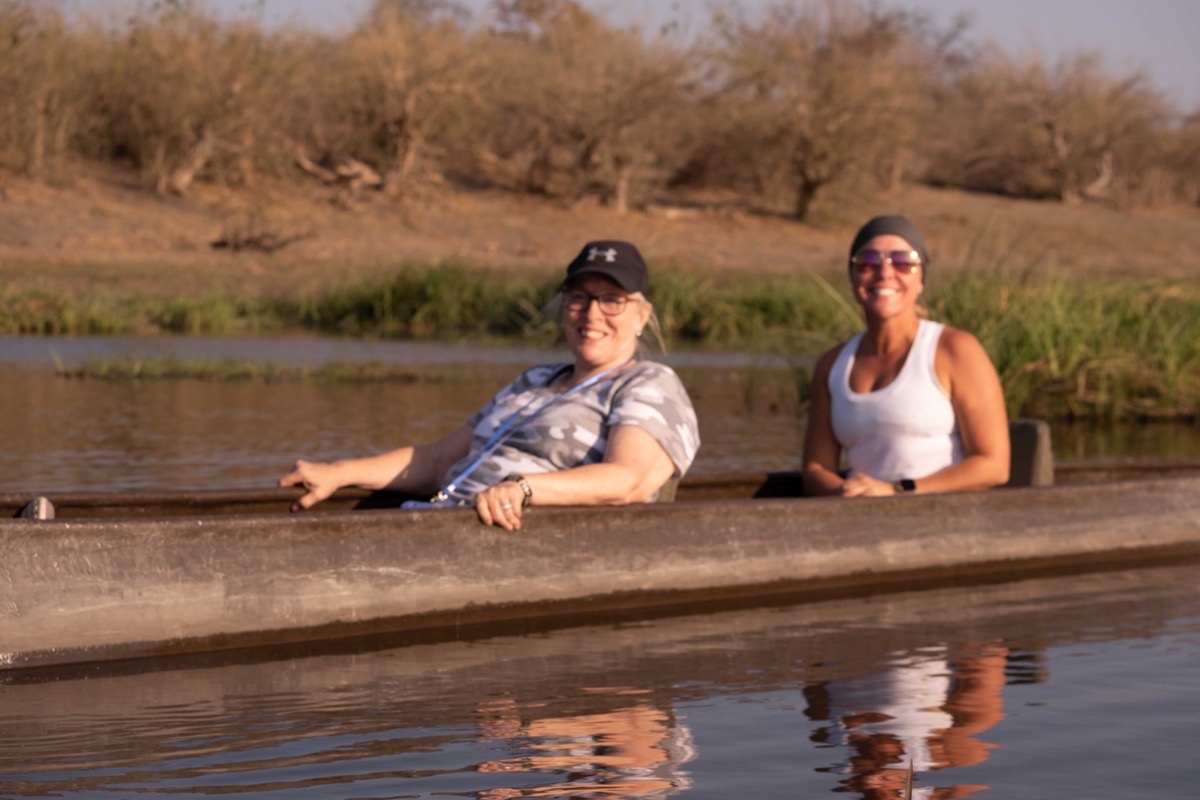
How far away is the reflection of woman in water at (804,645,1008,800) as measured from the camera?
4691mm

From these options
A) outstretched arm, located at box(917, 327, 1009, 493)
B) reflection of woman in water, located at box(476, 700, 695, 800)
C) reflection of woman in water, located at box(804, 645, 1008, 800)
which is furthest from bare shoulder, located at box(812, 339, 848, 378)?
reflection of woman in water, located at box(476, 700, 695, 800)

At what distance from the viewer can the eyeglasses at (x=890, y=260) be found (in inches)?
264

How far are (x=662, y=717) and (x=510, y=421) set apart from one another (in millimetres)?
1400

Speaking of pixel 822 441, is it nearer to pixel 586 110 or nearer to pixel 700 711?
pixel 700 711

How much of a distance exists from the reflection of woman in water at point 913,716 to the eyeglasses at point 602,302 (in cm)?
130

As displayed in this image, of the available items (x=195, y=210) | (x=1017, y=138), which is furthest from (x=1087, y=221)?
(x=195, y=210)

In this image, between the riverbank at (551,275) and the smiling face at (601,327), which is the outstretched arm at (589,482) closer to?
the smiling face at (601,327)

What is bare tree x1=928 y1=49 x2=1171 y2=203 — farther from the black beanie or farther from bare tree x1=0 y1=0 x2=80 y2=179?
the black beanie

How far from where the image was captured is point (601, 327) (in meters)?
6.16

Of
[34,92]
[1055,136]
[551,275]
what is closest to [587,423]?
[551,275]

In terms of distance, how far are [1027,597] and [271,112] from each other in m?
22.4

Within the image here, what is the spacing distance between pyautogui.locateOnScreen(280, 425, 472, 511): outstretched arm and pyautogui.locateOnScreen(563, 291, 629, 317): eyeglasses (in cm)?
67

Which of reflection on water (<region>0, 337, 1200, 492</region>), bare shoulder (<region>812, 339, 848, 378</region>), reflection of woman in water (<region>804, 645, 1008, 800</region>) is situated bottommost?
reflection of woman in water (<region>804, 645, 1008, 800</region>)

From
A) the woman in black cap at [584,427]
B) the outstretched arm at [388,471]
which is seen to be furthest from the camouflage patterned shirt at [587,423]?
the outstretched arm at [388,471]
